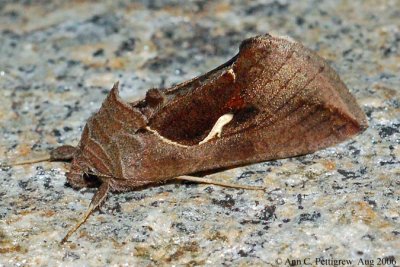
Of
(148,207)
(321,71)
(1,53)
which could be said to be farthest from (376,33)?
(1,53)

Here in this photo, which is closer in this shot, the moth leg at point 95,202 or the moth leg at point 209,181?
the moth leg at point 95,202

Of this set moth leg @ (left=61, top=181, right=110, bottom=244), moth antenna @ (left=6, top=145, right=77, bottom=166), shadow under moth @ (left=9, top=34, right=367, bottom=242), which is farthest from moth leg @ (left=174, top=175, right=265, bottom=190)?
moth antenna @ (left=6, top=145, right=77, bottom=166)

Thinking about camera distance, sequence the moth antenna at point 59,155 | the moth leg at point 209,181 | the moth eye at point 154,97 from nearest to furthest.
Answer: the moth eye at point 154,97 < the moth leg at point 209,181 < the moth antenna at point 59,155

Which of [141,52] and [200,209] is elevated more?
[141,52]

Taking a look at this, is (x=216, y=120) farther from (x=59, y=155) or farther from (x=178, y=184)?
(x=59, y=155)

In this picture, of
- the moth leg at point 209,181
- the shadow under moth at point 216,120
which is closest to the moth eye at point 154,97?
the shadow under moth at point 216,120

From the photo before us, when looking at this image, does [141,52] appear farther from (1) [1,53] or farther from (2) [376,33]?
(2) [376,33]

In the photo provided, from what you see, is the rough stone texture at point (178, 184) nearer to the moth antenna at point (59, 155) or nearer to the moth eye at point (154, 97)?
the moth antenna at point (59, 155)
